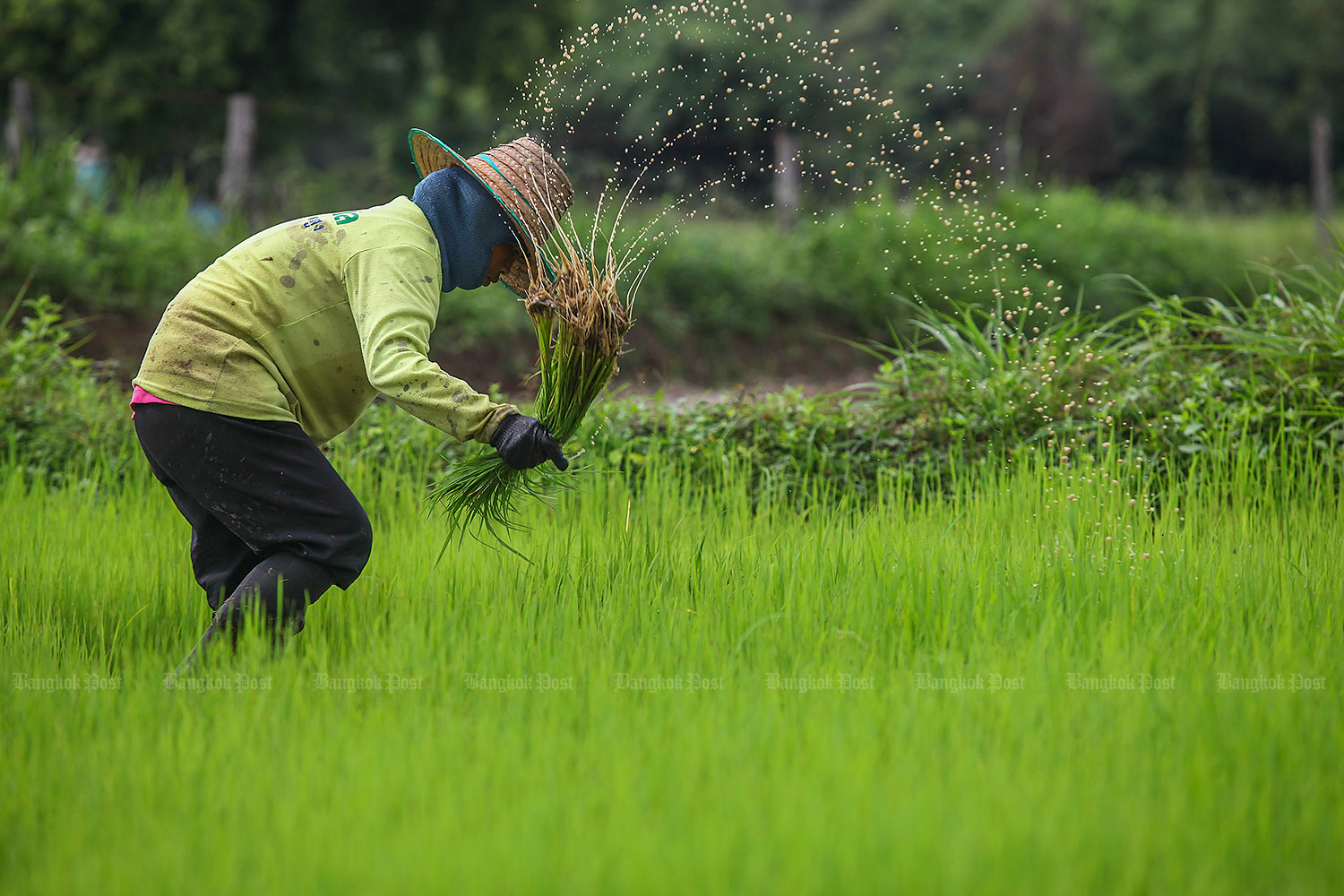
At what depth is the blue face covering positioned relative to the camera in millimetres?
2566

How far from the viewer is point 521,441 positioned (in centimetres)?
232

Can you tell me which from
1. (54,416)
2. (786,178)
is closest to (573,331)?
(54,416)

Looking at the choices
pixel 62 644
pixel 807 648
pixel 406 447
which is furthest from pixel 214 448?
pixel 406 447

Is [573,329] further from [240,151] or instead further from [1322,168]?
[1322,168]

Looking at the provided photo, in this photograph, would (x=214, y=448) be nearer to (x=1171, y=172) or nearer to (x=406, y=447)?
(x=406, y=447)

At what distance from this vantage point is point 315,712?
207 centimetres

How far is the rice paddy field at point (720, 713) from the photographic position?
1611 millimetres
